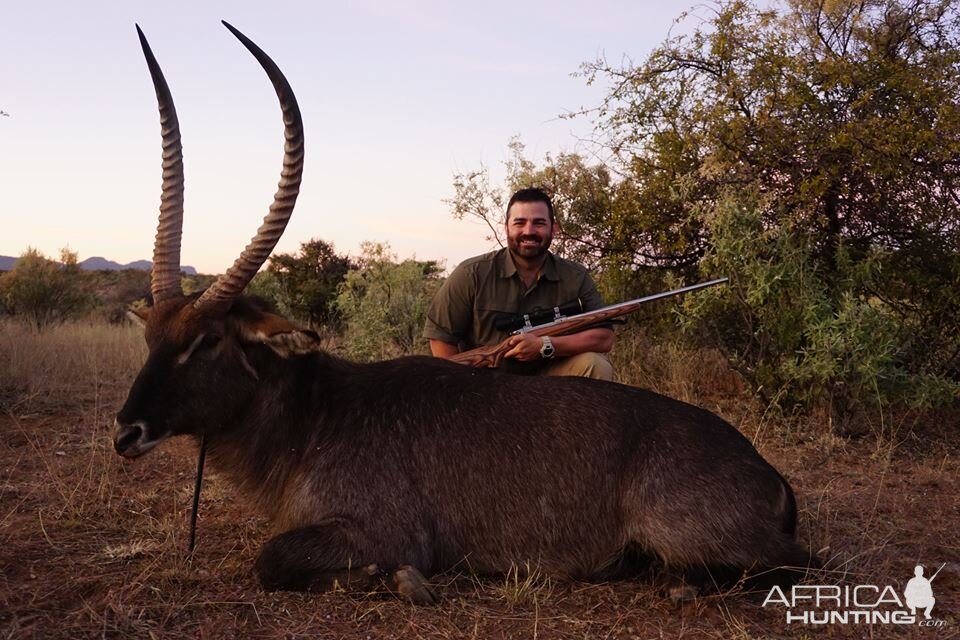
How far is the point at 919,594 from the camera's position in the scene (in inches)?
149

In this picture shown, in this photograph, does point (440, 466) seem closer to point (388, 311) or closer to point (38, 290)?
point (388, 311)

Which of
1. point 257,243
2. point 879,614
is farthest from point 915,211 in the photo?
point 257,243

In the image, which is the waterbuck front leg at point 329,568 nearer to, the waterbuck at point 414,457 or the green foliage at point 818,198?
the waterbuck at point 414,457

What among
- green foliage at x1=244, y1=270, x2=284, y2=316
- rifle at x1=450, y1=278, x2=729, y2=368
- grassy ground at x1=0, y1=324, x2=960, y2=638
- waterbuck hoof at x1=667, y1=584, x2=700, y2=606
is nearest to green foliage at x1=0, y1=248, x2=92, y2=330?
green foliage at x1=244, y1=270, x2=284, y2=316

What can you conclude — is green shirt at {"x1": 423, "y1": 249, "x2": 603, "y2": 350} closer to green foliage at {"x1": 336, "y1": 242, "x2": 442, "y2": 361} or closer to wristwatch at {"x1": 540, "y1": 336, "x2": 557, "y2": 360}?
wristwatch at {"x1": 540, "y1": 336, "x2": 557, "y2": 360}

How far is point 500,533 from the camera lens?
Result: 383 centimetres

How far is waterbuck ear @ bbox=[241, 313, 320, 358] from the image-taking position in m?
3.80

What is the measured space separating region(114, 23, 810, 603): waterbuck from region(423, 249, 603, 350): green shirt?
6.44 ft

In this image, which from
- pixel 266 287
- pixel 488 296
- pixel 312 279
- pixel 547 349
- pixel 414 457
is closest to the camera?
pixel 414 457

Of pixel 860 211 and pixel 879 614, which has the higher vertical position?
pixel 860 211

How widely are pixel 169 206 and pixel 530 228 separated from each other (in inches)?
105

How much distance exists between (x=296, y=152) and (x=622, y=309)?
9.48 feet

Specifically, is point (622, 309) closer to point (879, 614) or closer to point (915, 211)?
point (879, 614)
